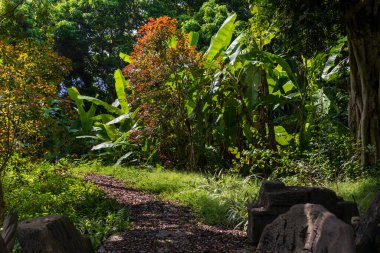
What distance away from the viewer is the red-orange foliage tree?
11.0 meters

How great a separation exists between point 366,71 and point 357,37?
1.79ft

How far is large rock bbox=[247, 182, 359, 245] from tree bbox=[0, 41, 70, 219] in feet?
9.80

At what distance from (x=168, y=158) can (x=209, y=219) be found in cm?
596

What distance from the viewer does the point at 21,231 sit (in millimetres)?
3283

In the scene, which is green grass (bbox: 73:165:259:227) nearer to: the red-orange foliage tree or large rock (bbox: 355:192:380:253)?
the red-orange foliage tree

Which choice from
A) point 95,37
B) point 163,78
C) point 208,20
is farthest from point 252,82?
point 95,37

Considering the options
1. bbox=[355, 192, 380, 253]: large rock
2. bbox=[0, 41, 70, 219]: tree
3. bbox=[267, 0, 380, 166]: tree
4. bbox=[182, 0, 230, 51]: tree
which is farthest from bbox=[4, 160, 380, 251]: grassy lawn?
bbox=[182, 0, 230, 51]: tree

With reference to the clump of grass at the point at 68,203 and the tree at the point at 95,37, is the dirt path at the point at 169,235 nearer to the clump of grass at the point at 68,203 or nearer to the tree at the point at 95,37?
the clump of grass at the point at 68,203

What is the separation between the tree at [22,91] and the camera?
→ 6.34 metres

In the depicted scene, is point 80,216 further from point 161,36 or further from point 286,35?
point 161,36

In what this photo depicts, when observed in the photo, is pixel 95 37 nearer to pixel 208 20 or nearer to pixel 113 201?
pixel 208 20

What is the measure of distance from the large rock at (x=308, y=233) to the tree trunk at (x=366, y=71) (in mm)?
4972

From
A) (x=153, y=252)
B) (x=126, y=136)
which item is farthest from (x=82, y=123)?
(x=153, y=252)

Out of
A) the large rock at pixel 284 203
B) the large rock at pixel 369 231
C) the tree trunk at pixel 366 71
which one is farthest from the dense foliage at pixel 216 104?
the large rock at pixel 369 231
